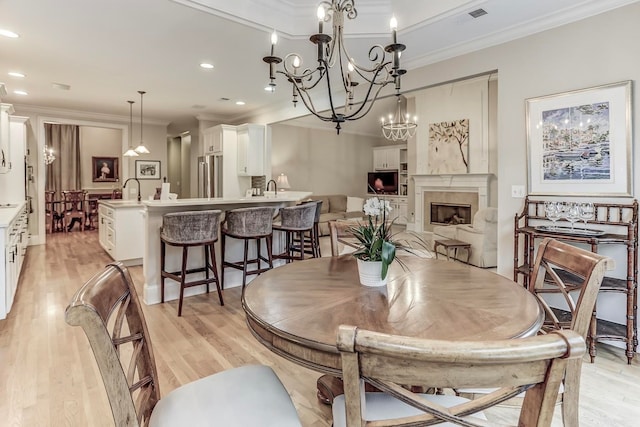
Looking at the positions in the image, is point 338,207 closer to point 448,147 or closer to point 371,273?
point 448,147

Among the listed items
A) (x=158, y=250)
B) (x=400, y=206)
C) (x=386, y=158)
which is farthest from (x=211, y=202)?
(x=386, y=158)

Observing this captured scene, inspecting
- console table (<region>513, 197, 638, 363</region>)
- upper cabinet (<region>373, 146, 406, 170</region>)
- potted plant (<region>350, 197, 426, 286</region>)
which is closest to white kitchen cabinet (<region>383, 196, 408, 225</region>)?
upper cabinet (<region>373, 146, 406, 170</region>)

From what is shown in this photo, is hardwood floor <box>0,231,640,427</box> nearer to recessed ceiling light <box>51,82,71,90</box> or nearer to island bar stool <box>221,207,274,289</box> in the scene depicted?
island bar stool <box>221,207,274,289</box>

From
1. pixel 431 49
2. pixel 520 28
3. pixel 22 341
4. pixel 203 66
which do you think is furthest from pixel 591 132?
pixel 22 341

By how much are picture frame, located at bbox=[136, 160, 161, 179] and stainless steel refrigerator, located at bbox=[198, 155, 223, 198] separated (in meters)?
1.12

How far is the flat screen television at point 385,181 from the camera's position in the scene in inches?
419

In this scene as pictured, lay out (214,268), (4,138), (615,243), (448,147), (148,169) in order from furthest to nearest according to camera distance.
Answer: (148,169) → (448,147) → (4,138) → (214,268) → (615,243)

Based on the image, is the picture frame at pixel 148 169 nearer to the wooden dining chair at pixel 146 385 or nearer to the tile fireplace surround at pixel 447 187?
the tile fireplace surround at pixel 447 187

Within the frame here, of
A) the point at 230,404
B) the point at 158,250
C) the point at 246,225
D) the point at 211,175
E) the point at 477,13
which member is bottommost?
the point at 230,404

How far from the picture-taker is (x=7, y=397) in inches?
80.2

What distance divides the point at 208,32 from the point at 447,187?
5.89m

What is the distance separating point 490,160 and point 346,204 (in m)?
3.61

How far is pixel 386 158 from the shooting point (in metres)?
10.9

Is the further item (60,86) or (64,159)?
(64,159)
